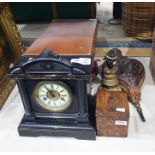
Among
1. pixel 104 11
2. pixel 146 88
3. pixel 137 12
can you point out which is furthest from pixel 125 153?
pixel 104 11

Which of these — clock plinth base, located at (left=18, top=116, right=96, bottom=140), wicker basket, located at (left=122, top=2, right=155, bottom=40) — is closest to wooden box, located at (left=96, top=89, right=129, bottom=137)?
clock plinth base, located at (left=18, top=116, right=96, bottom=140)

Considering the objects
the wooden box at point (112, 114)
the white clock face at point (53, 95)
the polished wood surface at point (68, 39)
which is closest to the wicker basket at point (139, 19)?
the polished wood surface at point (68, 39)

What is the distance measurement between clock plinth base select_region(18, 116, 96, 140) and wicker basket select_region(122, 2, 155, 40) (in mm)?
822

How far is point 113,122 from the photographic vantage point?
940 millimetres

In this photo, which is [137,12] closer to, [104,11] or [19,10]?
[104,11]

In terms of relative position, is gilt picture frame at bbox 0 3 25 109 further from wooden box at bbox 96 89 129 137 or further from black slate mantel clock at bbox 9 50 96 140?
wooden box at bbox 96 89 129 137

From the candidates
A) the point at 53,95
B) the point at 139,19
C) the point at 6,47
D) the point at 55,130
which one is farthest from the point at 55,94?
the point at 139,19

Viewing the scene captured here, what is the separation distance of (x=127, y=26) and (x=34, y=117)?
0.89 metres

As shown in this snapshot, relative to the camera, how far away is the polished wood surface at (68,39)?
3.11 ft

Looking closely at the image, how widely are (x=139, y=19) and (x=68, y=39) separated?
65cm

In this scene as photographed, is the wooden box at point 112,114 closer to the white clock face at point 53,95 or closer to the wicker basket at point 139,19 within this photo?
the white clock face at point 53,95

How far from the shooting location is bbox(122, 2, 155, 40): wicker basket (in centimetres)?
143

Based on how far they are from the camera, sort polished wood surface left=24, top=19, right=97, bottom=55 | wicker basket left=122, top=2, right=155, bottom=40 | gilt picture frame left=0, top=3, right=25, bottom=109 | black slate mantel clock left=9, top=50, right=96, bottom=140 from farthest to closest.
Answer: wicker basket left=122, top=2, right=155, bottom=40 → gilt picture frame left=0, top=3, right=25, bottom=109 → polished wood surface left=24, top=19, right=97, bottom=55 → black slate mantel clock left=9, top=50, right=96, bottom=140

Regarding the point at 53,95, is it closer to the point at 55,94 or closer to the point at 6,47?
the point at 55,94
